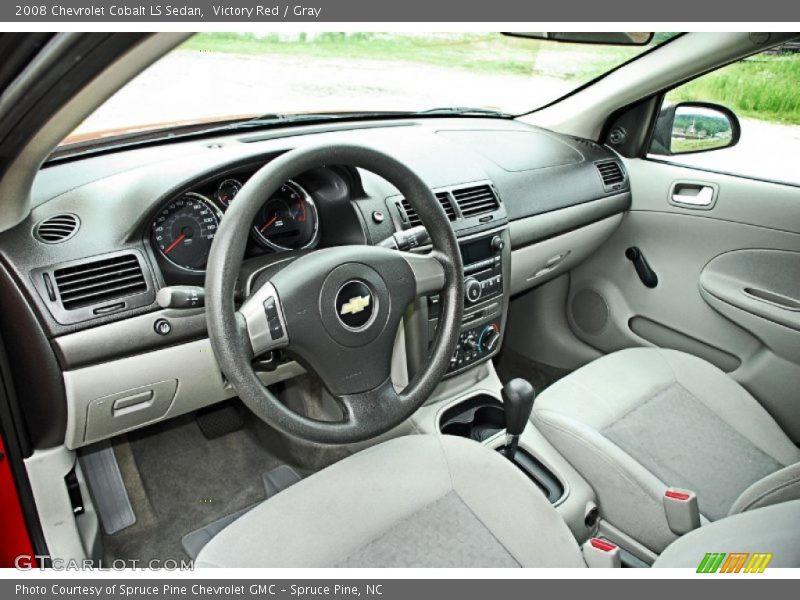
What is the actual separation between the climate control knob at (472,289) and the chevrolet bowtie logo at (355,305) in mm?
623

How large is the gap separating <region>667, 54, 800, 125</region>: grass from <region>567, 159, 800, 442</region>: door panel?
0.24m

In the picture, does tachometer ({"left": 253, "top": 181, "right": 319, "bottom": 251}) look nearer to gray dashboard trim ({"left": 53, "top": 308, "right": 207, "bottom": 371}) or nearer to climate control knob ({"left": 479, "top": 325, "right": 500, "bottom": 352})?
gray dashboard trim ({"left": 53, "top": 308, "right": 207, "bottom": 371})

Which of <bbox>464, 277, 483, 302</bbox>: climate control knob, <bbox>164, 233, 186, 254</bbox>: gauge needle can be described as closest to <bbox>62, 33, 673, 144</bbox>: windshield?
<bbox>164, 233, 186, 254</bbox>: gauge needle

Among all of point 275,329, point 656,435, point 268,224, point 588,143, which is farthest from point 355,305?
point 588,143

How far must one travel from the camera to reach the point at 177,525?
210 cm

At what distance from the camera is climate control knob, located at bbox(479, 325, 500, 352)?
6.79 feet

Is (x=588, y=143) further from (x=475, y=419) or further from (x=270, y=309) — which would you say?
(x=270, y=309)

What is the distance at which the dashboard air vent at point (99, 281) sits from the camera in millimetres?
1374

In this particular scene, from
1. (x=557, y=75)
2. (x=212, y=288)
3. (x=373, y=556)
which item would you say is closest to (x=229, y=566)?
(x=373, y=556)

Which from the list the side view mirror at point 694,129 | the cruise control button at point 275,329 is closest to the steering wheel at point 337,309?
the cruise control button at point 275,329

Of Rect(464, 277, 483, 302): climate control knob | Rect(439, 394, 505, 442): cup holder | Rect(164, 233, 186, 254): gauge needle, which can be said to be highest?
Rect(164, 233, 186, 254): gauge needle

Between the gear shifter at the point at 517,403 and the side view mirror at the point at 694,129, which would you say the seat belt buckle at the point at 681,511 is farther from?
the side view mirror at the point at 694,129

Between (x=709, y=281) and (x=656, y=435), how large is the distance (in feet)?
2.66

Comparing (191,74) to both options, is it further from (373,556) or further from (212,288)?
(373,556)
